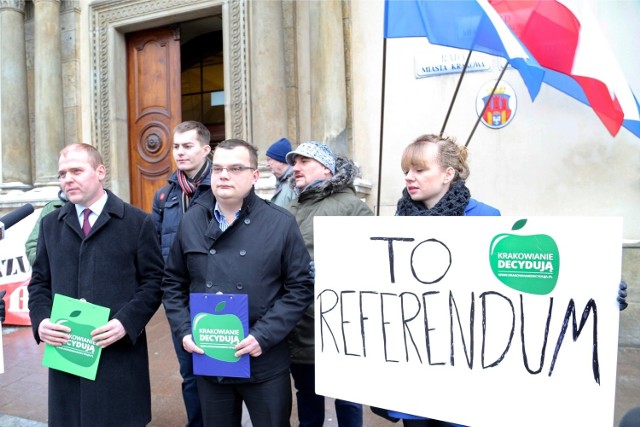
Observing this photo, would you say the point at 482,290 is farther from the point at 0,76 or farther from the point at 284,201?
the point at 0,76

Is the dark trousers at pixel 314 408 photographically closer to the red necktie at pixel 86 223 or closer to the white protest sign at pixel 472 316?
the white protest sign at pixel 472 316

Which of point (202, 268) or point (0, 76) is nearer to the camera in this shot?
point (202, 268)

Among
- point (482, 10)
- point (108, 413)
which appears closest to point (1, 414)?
point (108, 413)

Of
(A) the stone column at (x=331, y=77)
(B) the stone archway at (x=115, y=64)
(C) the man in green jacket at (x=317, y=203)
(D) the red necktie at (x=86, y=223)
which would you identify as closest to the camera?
(D) the red necktie at (x=86, y=223)

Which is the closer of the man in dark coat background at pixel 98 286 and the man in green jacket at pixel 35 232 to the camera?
the man in dark coat background at pixel 98 286

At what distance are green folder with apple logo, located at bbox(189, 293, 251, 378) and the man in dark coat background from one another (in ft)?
1.13

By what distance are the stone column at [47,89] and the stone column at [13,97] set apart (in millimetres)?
334

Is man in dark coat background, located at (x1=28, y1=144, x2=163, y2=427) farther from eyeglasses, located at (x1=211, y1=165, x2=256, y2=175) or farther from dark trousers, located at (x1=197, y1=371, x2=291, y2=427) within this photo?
eyeglasses, located at (x1=211, y1=165, x2=256, y2=175)

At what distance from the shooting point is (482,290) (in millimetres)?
1711

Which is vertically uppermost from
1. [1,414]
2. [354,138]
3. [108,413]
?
[354,138]

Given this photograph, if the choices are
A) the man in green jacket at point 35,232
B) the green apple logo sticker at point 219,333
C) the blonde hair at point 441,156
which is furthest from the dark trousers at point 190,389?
the blonde hair at point 441,156

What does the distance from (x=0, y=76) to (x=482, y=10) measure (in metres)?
7.07

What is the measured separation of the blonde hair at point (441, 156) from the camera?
192 cm

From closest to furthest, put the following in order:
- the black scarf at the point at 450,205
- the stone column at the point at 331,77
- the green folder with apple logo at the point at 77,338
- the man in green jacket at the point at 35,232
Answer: the black scarf at the point at 450,205 → the green folder with apple logo at the point at 77,338 → the man in green jacket at the point at 35,232 → the stone column at the point at 331,77
